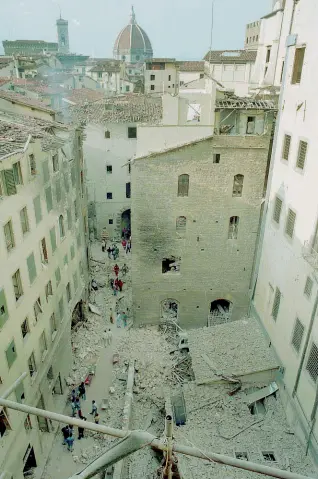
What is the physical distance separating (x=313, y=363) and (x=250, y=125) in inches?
587

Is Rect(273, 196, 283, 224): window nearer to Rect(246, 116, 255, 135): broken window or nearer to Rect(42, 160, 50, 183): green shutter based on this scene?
Rect(246, 116, 255, 135): broken window

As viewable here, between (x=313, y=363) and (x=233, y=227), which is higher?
(x=233, y=227)

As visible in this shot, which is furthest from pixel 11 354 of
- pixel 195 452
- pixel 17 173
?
pixel 195 452

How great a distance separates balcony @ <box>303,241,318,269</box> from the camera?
15789 mm

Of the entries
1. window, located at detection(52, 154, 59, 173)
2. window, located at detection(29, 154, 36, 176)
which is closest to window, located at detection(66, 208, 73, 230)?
window, located at detection(52, 154, 59, 173)

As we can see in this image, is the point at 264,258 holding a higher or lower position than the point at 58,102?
lower

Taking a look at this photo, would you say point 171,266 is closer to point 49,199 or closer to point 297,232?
point 49,199

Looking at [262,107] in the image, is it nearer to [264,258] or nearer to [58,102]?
[264,258]

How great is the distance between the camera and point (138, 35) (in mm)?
120625

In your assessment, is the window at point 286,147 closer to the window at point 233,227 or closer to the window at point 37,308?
the window at point 233,227

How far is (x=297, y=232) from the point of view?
18.3 metres

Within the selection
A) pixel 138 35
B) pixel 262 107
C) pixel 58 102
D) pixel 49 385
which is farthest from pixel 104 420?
pixel 138 35

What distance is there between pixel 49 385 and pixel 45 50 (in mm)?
→ 126248

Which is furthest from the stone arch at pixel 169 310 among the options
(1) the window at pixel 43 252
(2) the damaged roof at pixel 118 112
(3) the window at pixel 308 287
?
(2) the damaged roof at pixel 118 112
